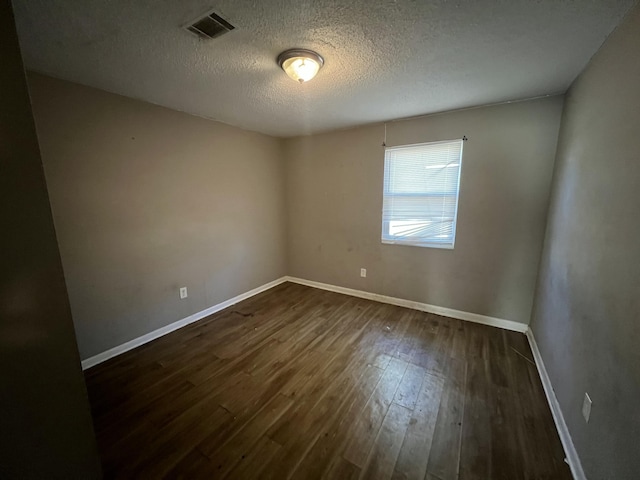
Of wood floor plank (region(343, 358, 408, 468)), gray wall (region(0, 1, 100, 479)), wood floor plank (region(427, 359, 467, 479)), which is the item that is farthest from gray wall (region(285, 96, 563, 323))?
gray wall (region(0, 1, 100, 479))

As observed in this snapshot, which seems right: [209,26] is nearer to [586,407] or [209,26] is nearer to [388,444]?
[388,444]

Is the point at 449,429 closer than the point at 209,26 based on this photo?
No

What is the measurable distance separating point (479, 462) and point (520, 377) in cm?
98

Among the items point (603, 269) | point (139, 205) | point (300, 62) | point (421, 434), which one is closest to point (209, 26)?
point (300, 62)

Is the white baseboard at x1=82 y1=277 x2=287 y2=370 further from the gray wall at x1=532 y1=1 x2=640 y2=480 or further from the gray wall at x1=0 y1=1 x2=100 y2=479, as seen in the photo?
the gray wall at x1=532 y1=1 x2=640 y2=480

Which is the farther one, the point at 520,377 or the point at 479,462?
the point at 520,377

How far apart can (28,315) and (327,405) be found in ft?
5.45

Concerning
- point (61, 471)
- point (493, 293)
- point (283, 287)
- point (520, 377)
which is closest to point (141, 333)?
point (61, 471)

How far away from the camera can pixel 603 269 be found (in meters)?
1.23

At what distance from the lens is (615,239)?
3.82 ft

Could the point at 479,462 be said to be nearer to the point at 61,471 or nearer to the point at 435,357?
the point at 435,357

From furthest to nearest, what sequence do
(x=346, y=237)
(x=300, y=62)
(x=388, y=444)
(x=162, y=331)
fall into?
(x=346, y=237), (x=162, y=331), (x=300, y=62), (x=388, y=444)

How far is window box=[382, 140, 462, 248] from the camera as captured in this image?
9.21ft

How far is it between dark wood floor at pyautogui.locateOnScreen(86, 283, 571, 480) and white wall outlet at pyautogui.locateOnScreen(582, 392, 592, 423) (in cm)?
33
